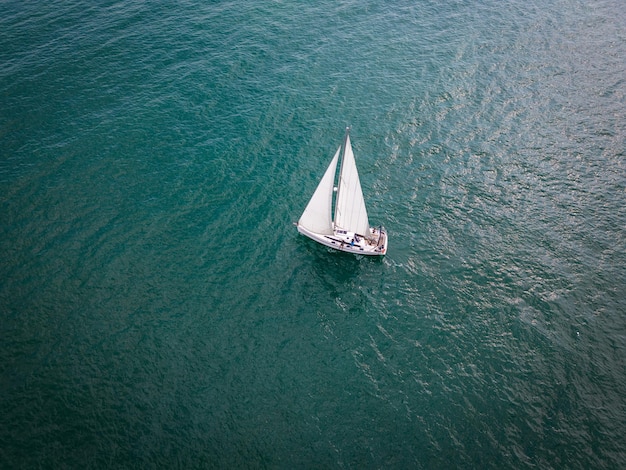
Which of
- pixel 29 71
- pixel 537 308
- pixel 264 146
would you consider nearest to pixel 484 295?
pixel 537 308

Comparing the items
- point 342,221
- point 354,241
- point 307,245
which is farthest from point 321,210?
point 354,241

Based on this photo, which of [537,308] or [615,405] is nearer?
[615,405]

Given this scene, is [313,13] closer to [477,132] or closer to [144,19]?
[144,19]

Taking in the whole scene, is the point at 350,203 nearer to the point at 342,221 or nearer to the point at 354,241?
the point at 342,221

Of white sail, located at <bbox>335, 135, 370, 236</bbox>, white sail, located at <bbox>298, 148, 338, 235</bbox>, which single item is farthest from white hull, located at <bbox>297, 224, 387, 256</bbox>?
white sail, located at <bbox>335, 135, 370, 236</bbox>

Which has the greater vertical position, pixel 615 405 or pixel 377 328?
pixel 377 328

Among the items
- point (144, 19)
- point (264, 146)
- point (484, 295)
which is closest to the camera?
point (484, 295)
